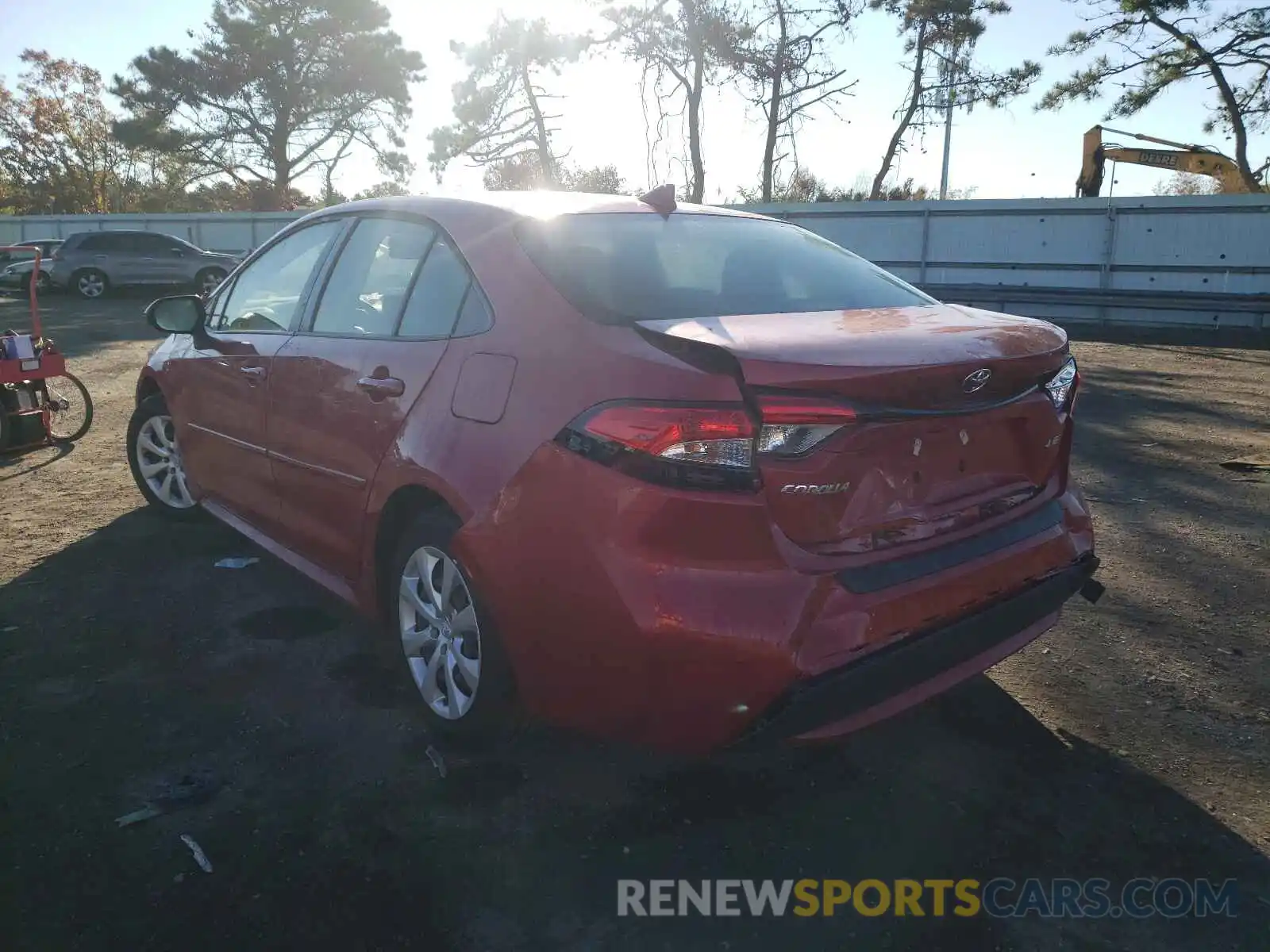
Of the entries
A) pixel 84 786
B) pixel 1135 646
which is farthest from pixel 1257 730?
pixel 84 786

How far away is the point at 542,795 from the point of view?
2.65m

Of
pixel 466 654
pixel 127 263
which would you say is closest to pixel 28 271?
pixel 127 263

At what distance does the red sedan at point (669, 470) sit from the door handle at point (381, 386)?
0.03ft

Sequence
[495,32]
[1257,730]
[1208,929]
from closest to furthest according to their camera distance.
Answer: [1208,929]
[1257,730]
[495,32]

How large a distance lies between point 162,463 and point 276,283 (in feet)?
5.38

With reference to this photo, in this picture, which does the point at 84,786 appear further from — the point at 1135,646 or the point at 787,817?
the point at 1135,646

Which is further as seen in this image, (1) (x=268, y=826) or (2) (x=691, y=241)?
(2) (x=691, y=241)

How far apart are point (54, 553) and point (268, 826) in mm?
2815

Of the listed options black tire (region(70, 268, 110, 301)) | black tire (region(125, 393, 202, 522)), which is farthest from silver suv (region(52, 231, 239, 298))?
black tire (region(125, 393, 202, 522))

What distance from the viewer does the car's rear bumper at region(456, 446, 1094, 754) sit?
2113 mm

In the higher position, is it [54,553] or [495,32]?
[495,32]

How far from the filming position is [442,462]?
265cm

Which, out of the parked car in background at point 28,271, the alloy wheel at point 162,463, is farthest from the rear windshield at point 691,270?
the parked car in background at point 28,271

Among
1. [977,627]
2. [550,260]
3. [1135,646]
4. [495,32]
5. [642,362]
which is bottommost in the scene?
[1135,646]
